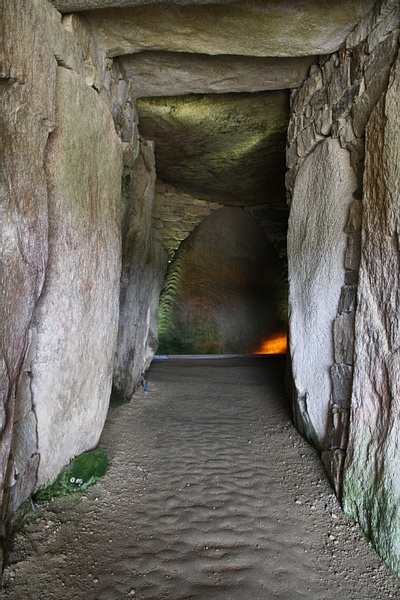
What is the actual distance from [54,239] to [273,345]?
19.0 feet

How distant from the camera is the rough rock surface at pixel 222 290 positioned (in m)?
6.76

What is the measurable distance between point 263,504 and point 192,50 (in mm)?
2789

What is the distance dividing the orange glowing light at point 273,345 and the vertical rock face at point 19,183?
5.75 m

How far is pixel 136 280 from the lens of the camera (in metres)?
3.98

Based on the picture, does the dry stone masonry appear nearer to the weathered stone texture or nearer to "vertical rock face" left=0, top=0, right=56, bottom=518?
"vertical rock face" left=0, top=0, right=56, bottom=518

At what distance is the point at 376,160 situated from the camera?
1.89 m

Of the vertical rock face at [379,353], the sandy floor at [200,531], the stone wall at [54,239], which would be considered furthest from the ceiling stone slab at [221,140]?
the sandy floor at [200,531]

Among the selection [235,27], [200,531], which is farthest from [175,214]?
[200,531]

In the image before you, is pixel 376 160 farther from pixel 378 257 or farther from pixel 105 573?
pixel 105 573

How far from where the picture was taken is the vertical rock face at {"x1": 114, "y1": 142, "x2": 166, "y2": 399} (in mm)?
3734

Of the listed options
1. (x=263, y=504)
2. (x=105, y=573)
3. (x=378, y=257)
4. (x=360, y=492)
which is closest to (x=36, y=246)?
(x=105, y=573)

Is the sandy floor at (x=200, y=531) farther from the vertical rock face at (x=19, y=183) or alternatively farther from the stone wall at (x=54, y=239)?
the vertical rock face at (x=19, y=183)

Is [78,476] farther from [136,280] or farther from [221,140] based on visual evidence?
[221,140]

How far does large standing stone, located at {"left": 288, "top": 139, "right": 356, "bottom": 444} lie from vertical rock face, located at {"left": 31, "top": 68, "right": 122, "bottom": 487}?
1386 millimetres
